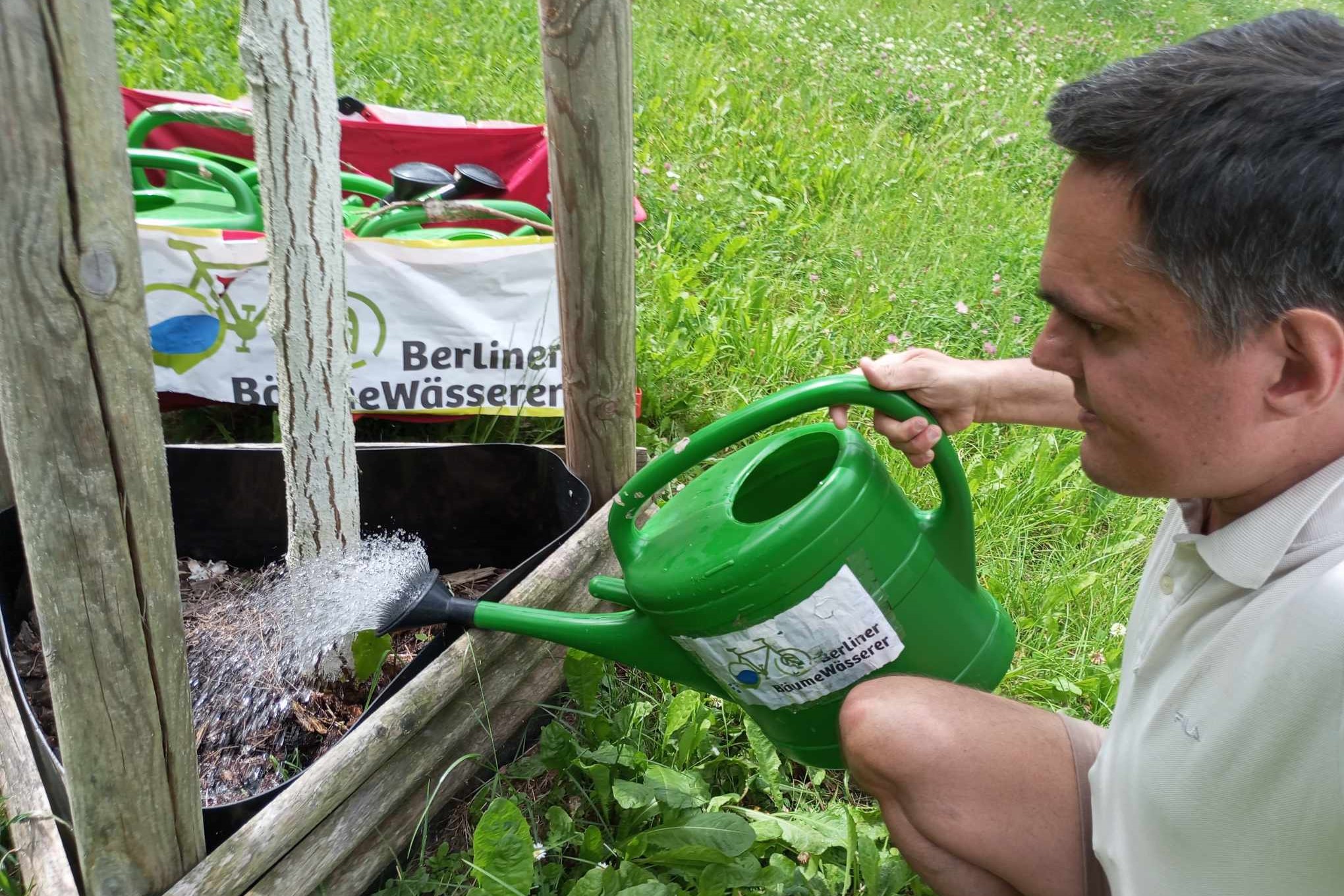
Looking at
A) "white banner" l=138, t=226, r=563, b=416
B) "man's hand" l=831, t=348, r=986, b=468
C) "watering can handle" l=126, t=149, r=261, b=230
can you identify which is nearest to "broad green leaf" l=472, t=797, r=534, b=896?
"man's hand" l=831, t=348, r=986, b=468

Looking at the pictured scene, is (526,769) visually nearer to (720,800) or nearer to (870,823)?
(720,800)

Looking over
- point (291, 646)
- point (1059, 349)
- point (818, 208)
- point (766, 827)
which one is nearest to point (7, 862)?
point (291, 646)

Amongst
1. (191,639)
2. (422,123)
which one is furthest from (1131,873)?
(422,123)

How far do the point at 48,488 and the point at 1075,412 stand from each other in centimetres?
129

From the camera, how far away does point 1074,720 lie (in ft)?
4.92

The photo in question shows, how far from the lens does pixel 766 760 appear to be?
1.81 meters

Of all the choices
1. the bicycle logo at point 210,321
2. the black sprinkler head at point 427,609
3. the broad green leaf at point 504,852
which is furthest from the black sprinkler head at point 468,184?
the broad green leaf at point 504,852

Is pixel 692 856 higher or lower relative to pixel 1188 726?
lower

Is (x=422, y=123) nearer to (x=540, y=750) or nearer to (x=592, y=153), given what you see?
(x=592, y=153)

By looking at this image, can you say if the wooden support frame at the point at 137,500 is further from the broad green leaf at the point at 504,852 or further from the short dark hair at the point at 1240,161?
the short dark hair at the point at 1240,161

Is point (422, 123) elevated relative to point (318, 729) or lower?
elevated

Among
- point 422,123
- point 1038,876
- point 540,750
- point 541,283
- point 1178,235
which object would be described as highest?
point 1178,235

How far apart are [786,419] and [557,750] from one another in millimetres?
715

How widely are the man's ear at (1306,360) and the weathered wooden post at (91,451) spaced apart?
999 millimetres
